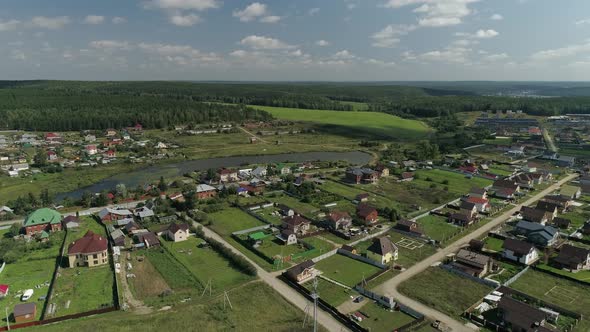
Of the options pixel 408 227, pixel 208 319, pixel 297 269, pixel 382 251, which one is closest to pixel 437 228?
pixel 408 227

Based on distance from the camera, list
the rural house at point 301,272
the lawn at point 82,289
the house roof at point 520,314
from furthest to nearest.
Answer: the rural house at point 301,272
the lawn at point 82,289
the house roof at point 520,314

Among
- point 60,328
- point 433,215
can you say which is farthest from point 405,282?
point 60,328

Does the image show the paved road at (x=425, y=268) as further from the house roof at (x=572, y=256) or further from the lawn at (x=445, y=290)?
the house roof at (x=572, y=256)

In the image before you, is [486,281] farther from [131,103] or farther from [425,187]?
[131,103]

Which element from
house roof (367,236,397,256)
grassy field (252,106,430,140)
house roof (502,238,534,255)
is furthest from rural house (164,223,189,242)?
grassy field (252,106,430,140)

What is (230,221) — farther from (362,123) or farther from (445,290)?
(362,123)

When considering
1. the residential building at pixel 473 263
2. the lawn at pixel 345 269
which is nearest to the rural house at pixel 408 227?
the residential building at pixel 473 263

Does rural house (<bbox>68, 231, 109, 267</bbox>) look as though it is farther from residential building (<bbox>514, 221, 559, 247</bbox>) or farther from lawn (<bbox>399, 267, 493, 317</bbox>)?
residential building (<bbox>514, 221, 559, 247</bbox>)
